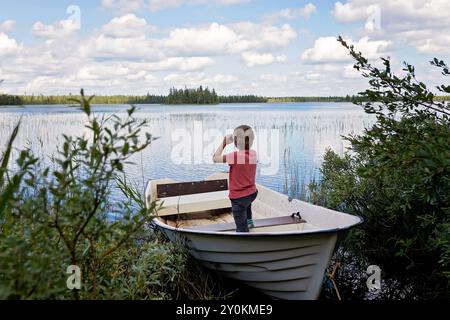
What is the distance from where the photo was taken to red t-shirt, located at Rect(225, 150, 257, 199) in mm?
5227

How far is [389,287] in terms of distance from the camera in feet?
16.9

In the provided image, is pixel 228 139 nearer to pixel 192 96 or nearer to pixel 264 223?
pixel 264 223

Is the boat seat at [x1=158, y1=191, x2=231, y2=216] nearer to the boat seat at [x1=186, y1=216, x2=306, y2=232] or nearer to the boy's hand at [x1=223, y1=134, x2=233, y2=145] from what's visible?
the boat seat at [x1=186, y1=216, x2=306, y2=232]

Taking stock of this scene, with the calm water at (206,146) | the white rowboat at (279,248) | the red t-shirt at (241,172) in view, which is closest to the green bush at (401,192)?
the white rowboat at (279,248)

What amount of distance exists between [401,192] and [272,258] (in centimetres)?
133

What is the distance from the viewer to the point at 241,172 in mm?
5281

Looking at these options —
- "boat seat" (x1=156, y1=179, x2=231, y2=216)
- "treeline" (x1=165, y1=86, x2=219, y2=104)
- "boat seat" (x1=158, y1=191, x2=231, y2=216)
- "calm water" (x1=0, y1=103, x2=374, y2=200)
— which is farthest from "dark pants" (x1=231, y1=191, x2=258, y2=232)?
"treeline" (x1=165, y1=86, x2=219, y2=104)

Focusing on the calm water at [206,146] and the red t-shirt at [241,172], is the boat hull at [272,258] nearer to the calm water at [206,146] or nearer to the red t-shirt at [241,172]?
the red t-shirt at [241,172]

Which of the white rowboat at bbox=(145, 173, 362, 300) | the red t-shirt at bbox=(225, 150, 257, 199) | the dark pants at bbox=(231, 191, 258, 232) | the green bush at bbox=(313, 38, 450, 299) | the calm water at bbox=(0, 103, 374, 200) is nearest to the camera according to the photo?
the green bush at bbox=(313, 38, 450, 299)

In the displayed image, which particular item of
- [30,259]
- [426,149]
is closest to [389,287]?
[426,149]

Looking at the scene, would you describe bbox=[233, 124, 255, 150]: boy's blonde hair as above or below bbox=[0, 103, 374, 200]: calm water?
above

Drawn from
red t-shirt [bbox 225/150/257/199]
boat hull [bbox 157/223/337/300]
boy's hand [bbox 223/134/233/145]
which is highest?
boy's hand [bbox 223/134/233/145]
